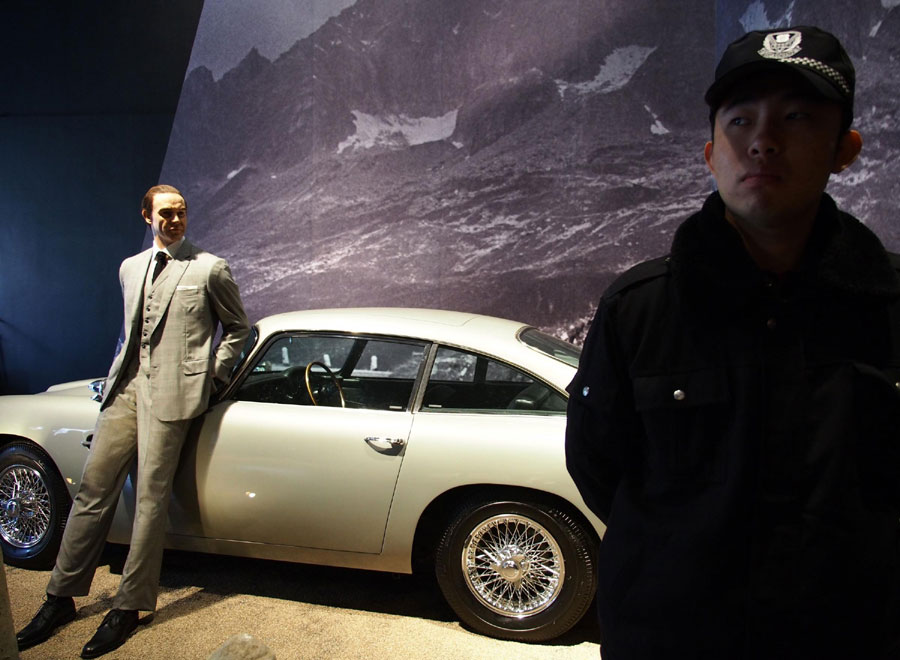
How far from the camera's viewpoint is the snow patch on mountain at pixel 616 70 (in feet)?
21.9

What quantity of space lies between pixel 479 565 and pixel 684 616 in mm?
2292

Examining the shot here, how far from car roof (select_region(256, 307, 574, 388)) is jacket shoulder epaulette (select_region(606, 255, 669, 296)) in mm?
2014

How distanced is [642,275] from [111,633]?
9.90ft

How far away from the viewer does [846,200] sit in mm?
5383

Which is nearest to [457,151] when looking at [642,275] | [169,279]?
[169,279]

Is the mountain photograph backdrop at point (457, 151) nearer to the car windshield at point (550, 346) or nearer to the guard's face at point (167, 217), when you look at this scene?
the car windshield at point (550, 346)

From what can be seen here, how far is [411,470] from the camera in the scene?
10.8 ft

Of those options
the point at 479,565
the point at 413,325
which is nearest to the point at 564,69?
the point at 413,325

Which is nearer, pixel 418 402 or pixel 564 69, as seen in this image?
pixel 418 402

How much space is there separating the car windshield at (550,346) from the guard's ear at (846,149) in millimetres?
2254

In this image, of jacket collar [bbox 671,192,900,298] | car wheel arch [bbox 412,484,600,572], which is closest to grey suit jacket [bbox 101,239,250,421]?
car wheel arch [bbox 412,484,600,572]

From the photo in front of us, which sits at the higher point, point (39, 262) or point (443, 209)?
point (443, 209)

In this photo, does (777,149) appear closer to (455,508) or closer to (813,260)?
(813,260)

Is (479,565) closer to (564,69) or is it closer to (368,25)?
(564,69)
